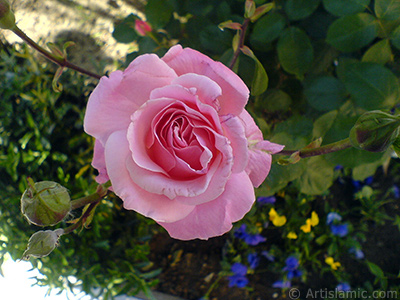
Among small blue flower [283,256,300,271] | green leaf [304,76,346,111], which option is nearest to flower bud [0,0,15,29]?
green leaf [304,76,346,111]

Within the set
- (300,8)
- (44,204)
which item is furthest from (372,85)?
(44,204)

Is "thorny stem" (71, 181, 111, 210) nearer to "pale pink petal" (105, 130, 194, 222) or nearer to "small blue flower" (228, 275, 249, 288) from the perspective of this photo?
"pale pink petal" (105, 130, 194, 222)

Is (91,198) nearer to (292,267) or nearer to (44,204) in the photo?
(44,204)

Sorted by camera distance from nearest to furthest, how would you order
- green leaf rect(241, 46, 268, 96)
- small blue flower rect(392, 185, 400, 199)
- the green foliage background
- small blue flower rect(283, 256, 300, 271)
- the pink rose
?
1. the pink rose
2. green leaf rect(241, 46, 268, 96)
3. the green foliage background
4. small blue flower rect(283, 256, 300, 271)
5. small blue flower rect(392, 185, 400, 199)

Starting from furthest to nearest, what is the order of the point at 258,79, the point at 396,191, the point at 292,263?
the point at 396,191
the point at 292,263
the point at 258,79

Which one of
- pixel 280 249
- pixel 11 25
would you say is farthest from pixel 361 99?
pixel 280 249

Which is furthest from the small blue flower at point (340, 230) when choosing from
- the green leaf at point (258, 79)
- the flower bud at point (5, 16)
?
the flower bud at point (5, 16)

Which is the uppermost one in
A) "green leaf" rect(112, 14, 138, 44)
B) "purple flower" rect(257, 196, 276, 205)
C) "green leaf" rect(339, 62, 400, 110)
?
Result: "green leaf" rect(112, 14, 138, 44)
